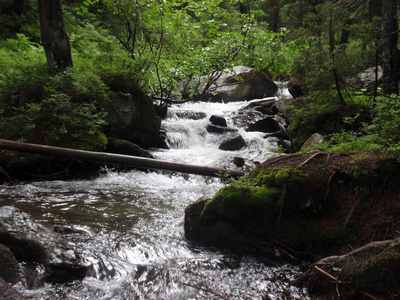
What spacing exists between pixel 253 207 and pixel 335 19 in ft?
28.8

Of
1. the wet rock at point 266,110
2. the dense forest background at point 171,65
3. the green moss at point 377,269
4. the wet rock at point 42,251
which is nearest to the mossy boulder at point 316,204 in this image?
the green moss at point 377,269

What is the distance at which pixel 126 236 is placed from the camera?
13.2 ft

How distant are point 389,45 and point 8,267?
9024mm

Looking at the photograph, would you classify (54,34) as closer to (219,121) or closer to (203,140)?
(203,140)

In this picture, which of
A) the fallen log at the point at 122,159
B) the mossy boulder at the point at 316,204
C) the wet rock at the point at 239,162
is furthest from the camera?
the wet rock at the point at 239,162

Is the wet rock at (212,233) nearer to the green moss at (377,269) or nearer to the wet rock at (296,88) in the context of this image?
the green moss at (377,269)

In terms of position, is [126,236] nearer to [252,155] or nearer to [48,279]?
[48,279]

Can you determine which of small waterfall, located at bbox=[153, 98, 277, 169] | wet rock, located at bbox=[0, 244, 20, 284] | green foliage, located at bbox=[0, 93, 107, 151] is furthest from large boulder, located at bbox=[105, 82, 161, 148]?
wet rock, located at bbox=[0, 244, 20, 284]

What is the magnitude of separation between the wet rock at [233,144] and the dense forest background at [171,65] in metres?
2.32

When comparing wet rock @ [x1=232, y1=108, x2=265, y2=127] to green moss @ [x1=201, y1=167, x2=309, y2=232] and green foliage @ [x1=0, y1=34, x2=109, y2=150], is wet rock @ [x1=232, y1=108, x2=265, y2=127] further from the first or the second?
green moss @ [x1=201, y1=167, x2=309, y2=232]

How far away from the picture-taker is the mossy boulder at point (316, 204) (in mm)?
3311

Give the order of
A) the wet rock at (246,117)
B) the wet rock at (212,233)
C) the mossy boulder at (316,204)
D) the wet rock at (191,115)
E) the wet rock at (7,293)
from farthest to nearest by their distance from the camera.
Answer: the wet rock at (191,115) < the wet rock at (246,117) < the wet rock at (212,233) < the mossy boulder at (316,204) < the wet rock at (7,293)

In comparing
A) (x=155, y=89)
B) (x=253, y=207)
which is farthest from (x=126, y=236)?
(x=155, y=89)

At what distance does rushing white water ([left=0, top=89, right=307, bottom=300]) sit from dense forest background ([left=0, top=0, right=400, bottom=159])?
5.66 feet
